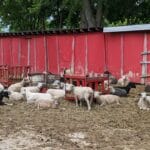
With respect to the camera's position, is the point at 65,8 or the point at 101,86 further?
the point at 65,8

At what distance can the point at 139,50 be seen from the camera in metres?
21.5

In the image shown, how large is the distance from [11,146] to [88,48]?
1540cm

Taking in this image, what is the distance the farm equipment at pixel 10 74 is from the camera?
19.5 metres

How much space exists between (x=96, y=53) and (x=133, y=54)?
8.37 ft

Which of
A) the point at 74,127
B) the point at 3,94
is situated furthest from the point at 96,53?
the point at 74,127

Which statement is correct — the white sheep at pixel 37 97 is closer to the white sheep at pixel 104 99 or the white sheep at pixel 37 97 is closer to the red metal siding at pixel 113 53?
the white sheep at pixel 104 99

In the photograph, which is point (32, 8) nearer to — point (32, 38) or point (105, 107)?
point (32, 38)

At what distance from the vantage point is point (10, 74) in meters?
20.9

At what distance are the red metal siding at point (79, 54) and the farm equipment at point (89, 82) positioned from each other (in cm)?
820

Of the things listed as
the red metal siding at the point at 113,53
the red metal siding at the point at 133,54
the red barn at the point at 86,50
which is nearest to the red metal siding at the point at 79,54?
the red barn at the point at 86,50

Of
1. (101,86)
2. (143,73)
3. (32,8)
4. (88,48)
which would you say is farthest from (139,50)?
(32,8)

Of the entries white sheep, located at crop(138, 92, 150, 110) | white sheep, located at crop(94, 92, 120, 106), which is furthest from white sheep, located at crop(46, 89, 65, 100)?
white sheep, located at crop(138, 92, 150, 110)

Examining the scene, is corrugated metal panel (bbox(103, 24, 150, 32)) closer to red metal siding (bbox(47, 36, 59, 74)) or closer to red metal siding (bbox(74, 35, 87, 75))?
red metal siding (bbox(74, 35, 87, 75))

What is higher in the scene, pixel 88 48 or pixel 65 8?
pixel 65 8
